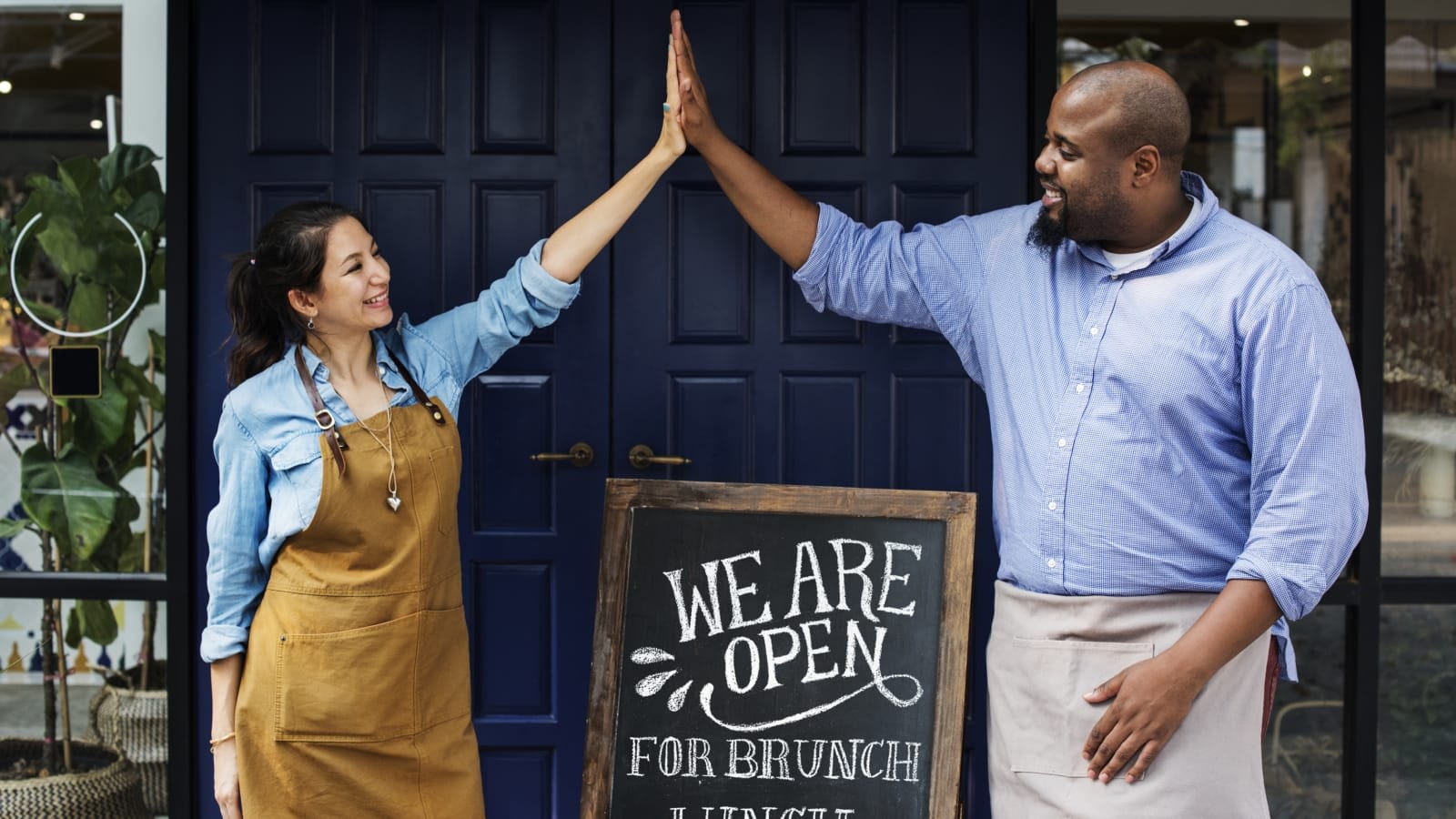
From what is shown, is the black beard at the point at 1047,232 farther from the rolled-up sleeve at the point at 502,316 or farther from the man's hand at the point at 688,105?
the rolled-up sleeve at the point at 502,316

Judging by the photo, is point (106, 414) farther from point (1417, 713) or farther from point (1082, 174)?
point (1417, 713)

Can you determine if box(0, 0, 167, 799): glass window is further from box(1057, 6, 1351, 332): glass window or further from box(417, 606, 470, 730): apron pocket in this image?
box(1057, 6, 1351, 332): glass window

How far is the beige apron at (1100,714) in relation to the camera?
2324 millimetres

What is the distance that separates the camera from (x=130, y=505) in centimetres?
367

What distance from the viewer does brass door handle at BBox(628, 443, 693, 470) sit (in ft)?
11.3

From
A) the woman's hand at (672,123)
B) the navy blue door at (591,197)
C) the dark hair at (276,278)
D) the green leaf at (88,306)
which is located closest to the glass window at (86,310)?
the green leaf at (88,306)

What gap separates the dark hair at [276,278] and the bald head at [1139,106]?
151cm

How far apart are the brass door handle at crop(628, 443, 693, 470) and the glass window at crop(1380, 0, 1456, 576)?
2181 mm

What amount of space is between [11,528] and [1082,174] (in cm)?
312

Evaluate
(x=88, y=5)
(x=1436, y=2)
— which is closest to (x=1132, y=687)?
(x=1436, y=2)

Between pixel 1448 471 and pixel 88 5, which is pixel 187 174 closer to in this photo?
pixel 88 5

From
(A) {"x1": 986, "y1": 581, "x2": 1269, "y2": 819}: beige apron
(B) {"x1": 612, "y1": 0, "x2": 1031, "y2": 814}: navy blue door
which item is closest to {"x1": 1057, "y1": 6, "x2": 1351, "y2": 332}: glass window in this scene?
(B) {"x1": 612, "y1": 0, "x2": 1031, "y2": 814}: navy blue door

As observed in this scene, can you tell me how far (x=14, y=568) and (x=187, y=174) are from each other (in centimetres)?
125

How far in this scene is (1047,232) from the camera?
2.44 metres
